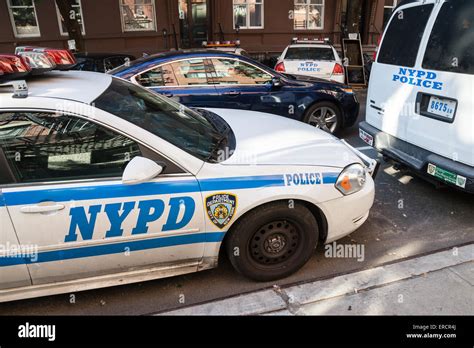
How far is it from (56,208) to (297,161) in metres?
1.70

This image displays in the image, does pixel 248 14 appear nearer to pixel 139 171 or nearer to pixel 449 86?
pixel 449 86

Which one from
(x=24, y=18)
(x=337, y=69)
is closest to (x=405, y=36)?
(x=337, y=69)

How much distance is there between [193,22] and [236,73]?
10.0 m

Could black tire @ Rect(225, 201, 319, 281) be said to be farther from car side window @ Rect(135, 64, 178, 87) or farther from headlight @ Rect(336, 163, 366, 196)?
car side window @ Rect(135, 64, 178, 87)

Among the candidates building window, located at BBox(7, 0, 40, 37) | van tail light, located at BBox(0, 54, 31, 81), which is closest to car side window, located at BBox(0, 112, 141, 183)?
van tail light, located at BBox(0, 54, 31, 81)

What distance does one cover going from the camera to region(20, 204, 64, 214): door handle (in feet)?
7.75

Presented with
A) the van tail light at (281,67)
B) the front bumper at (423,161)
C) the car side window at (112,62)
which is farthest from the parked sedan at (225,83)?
the van tail light at (281,67)

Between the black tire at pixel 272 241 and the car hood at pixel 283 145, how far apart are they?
36 centimetres

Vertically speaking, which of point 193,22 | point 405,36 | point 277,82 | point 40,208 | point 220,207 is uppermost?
point 193,22

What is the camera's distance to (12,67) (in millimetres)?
2568

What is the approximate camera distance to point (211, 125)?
11.0ft

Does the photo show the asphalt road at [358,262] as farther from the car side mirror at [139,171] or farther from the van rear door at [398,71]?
the car side mirror at [139,171]
